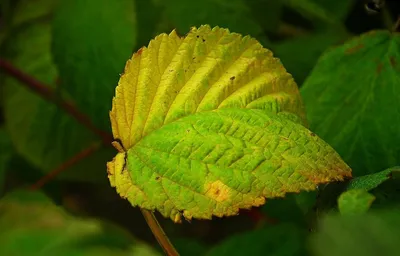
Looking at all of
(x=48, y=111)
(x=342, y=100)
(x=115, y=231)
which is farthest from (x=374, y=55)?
(x=48, y=111)

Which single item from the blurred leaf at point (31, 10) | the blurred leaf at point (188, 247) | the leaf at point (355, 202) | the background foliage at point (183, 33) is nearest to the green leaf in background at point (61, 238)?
the background foliage at point (183, 33)

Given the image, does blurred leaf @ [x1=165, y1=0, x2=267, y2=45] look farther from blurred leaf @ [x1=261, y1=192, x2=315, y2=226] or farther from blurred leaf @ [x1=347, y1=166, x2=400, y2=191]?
blurred leaf @ [x1=347, y1=166, x2=400, y2=191]

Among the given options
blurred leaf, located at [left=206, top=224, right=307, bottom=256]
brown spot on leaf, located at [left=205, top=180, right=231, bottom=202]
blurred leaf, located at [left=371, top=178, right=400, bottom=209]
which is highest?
blurred leaf, located at [left=371, top=178, right=400, bottom=209]

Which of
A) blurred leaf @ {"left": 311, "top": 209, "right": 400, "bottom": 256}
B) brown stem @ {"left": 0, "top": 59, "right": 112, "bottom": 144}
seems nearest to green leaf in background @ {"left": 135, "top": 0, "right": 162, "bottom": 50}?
brown stem @ {"left": 0, "top": 59, "right": 112, "bottom": 144}

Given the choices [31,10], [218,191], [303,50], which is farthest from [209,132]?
[31,10]

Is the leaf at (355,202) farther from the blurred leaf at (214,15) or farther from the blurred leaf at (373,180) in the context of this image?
the blurred leaf at (214,15)
